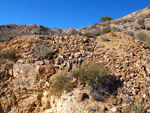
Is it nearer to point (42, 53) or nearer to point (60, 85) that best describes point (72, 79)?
point (60, 85)

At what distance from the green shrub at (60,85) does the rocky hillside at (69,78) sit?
0.14 feet

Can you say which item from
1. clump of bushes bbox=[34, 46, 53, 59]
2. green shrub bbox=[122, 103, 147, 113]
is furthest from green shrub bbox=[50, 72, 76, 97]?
green shrub bbox=[122, 103, 147, 113]

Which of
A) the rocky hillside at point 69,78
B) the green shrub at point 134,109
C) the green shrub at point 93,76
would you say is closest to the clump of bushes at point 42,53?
the rocky hillside at point 69,78

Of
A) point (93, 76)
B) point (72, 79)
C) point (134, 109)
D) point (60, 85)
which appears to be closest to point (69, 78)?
point (72, 79)

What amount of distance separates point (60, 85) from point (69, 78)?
1.21 feet

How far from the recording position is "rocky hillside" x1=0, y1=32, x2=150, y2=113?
10.2ft

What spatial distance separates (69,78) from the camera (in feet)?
12.1

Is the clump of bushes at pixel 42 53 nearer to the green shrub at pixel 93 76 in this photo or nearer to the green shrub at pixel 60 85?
the green shrub at pixel 60 85

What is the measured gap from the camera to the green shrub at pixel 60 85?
11.2 ft

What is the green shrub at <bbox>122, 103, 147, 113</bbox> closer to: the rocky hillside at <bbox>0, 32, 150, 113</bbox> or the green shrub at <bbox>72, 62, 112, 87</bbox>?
the rocky hillside at <bbox>0, 32, 150, 113</bbox>

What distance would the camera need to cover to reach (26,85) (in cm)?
388

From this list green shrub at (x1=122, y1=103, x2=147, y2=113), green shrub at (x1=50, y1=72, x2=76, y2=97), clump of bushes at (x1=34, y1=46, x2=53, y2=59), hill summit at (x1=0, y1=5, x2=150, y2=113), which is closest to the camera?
green shrub at (x1=122, y1=103, x2=147, y2=113)

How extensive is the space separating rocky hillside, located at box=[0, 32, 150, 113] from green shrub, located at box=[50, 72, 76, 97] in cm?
4

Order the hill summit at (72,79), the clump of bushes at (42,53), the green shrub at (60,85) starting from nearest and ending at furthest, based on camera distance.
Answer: the hill summit at (72,79) < the green shrub at (60,85) < the clump of bushes at (42,53)
